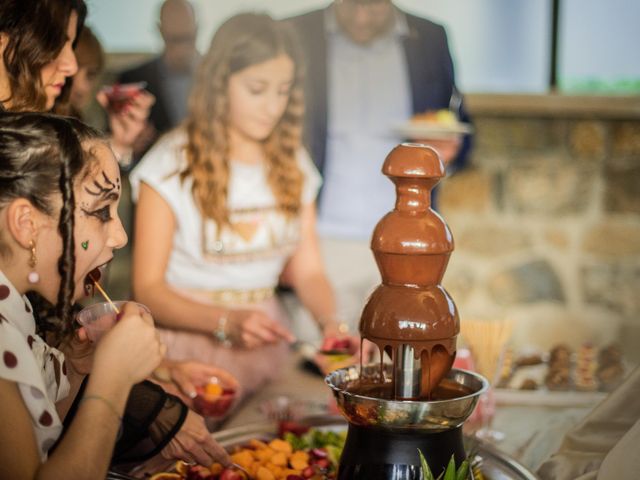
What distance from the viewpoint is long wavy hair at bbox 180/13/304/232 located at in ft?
8.78

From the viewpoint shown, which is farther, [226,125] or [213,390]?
[226,125]

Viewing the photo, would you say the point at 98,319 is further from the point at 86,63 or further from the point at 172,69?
the point at 172,69

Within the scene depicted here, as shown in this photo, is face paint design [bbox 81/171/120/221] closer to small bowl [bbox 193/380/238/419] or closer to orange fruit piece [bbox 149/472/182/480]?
orange fruit piece [bbox 149/472/182/480]

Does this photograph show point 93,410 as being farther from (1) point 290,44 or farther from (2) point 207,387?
(1) point 290,44

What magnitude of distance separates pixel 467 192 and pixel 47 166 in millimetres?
2974

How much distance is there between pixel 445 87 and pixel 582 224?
3.01ft

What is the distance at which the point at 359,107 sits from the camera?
3711mm

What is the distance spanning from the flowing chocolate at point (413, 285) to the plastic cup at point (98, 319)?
35cm

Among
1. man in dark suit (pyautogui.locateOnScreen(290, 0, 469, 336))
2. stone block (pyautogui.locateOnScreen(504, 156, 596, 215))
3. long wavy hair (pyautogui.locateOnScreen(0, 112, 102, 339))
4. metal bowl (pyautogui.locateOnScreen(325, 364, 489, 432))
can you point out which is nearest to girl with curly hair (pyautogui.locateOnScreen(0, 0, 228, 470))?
long wavy hair (pyautogui.locateOnScreen(0, 112, 102, 339))

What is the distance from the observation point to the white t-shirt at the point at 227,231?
Result: 262cm

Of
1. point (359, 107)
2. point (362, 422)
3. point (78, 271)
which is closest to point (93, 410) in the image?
point (78, 271)

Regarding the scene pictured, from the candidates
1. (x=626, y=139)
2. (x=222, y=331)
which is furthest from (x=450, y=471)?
(x=626, y=139)

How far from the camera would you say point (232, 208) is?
2730 mm

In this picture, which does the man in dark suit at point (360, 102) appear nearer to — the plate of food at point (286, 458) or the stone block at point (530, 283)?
the stone block at point (530, 283)
